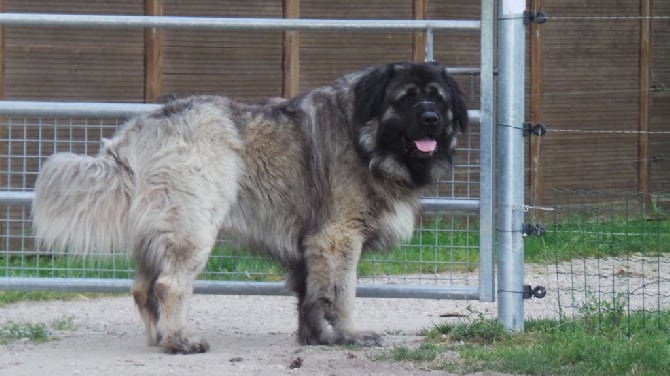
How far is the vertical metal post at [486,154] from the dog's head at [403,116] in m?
0.34

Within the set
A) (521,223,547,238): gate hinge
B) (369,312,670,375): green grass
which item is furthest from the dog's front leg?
(521,223,547,238): gate hinge

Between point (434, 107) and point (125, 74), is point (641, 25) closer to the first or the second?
point (125, 74)

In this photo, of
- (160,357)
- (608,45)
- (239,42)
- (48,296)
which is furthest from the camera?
(608,45)

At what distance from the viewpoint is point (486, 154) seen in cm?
809

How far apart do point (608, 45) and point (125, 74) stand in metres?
5.10

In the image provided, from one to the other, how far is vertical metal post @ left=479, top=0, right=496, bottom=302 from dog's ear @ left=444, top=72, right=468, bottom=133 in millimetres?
189

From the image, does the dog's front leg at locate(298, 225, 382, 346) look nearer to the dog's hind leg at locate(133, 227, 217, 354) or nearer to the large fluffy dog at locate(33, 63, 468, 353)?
the large fluffy dog at locate(33, 63, 468, 353)

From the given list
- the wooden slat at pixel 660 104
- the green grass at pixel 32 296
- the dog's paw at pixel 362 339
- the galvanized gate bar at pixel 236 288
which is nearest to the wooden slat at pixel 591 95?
the wooden slat at pixel 660 104

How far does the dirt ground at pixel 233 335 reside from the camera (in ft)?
23.0

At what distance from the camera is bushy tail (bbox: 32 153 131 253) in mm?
7445

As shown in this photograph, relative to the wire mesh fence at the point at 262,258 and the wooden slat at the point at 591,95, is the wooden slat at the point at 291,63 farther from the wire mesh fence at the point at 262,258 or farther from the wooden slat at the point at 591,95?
the wooden slat at the point at 591,95

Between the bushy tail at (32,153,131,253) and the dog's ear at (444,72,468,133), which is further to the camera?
the dog's ear at (444,72,468,133)

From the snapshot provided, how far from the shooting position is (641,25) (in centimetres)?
1334

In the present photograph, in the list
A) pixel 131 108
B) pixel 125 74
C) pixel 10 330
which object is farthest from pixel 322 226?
pixel 125 74
